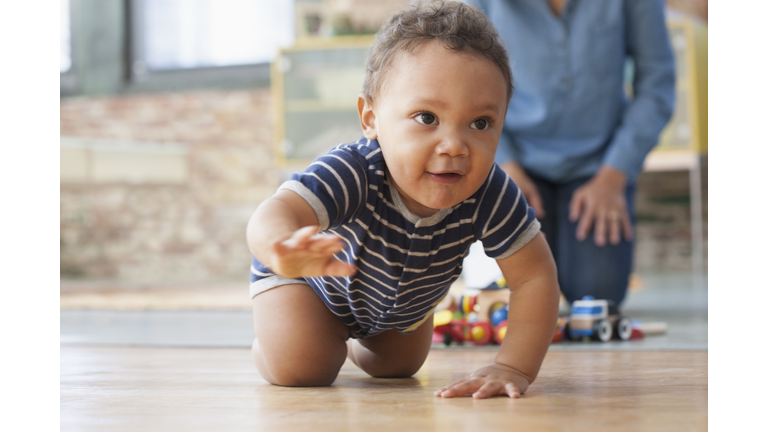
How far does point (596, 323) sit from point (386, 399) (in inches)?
24.3

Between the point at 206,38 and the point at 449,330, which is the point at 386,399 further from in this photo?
the point at 206,38

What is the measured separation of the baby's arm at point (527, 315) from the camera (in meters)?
0.73

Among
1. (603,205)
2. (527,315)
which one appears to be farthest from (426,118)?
(603,205)

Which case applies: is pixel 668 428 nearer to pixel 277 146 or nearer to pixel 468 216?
pixel 468 216

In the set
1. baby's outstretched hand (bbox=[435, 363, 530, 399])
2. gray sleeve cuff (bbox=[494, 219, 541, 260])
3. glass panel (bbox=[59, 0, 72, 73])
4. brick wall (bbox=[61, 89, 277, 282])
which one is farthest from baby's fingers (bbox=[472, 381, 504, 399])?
glass panel (bbox=[59, 0, 72, 73])

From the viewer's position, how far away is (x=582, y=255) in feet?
5.03

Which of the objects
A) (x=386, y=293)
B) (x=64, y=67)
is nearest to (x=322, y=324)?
(x=386, y=293)

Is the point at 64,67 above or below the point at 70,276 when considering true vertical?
above

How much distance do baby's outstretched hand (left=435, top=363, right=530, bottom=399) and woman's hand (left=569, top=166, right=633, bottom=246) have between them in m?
0.80

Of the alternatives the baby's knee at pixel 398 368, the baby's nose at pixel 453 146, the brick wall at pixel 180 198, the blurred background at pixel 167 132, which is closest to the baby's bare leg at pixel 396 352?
the baby's knee at pixel 398 368

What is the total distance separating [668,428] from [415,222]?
1.06 ft

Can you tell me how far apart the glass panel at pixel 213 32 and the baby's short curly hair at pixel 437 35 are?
9.98 feet

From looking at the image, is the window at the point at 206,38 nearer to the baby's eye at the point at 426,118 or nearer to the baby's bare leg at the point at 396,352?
the baby's bare leg at the point at 396,352

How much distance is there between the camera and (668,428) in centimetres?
54
